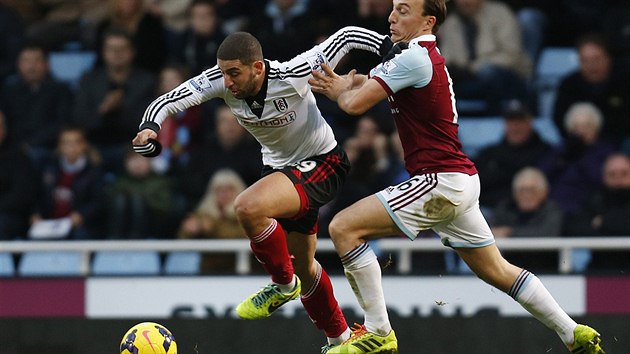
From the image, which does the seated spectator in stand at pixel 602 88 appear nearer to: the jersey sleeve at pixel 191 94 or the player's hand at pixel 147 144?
the jersey sleeve at pixel 191 94

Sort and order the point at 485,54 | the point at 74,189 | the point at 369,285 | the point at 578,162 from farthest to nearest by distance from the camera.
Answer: the point at 485,54 < the point at 74,189 < the point at 578,162 < the point at 369,285

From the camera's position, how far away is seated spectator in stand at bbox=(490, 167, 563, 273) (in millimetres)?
11133

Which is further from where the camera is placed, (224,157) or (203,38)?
(203,38)

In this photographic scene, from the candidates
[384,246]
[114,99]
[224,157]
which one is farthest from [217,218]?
[114,99]

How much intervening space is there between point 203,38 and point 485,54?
2.65 meters

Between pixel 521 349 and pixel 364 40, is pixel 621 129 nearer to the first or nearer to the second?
pixel 521 349

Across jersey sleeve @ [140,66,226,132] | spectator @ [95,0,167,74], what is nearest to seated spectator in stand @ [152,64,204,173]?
spectator @ [95,0,167,74]

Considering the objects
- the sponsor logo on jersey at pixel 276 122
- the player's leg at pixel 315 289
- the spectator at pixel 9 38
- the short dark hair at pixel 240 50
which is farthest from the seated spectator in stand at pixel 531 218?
the spectator at pixel 9 38

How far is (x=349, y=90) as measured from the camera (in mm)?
7422

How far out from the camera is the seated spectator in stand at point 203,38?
42.1ft

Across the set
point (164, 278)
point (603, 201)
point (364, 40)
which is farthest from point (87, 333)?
point (603, 201)

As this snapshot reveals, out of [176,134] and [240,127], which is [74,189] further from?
[240,127]

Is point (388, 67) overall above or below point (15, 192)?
above

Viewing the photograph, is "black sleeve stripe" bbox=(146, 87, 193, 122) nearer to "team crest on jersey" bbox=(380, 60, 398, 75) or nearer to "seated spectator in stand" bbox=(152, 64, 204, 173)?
"team crest on jersey" bbox=(380, 60, 398, 75)
